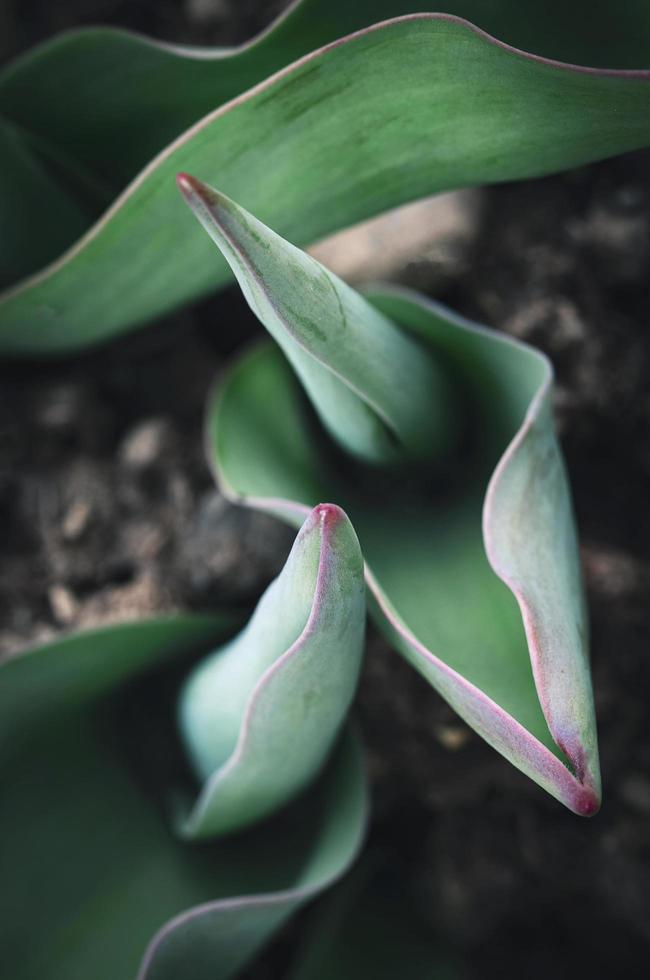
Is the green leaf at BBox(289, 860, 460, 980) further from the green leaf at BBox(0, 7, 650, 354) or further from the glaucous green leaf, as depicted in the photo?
the green leaf at BBox(0, 7, 650, 354)

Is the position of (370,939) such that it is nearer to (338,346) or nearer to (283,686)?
(283,686)

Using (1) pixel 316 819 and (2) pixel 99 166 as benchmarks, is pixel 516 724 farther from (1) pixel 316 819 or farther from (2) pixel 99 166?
(2) pixel 99 166

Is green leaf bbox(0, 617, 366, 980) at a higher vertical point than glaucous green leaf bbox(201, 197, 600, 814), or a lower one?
lower

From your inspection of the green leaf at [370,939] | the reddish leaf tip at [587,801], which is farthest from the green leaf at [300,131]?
the green leaf at [370,939]

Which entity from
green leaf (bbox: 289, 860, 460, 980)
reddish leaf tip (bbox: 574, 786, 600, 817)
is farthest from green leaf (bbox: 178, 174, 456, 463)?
green leaf (bbox: 289, 860, 460, 980)

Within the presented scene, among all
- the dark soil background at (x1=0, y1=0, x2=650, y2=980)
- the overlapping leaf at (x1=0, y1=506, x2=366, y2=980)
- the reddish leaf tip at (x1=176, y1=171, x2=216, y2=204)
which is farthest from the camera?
the dark soil background at (x1=0, y1=0, x2=650, y2=980)

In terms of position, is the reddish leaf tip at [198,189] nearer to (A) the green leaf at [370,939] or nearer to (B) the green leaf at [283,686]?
(B) the green leaf at [283,686]
